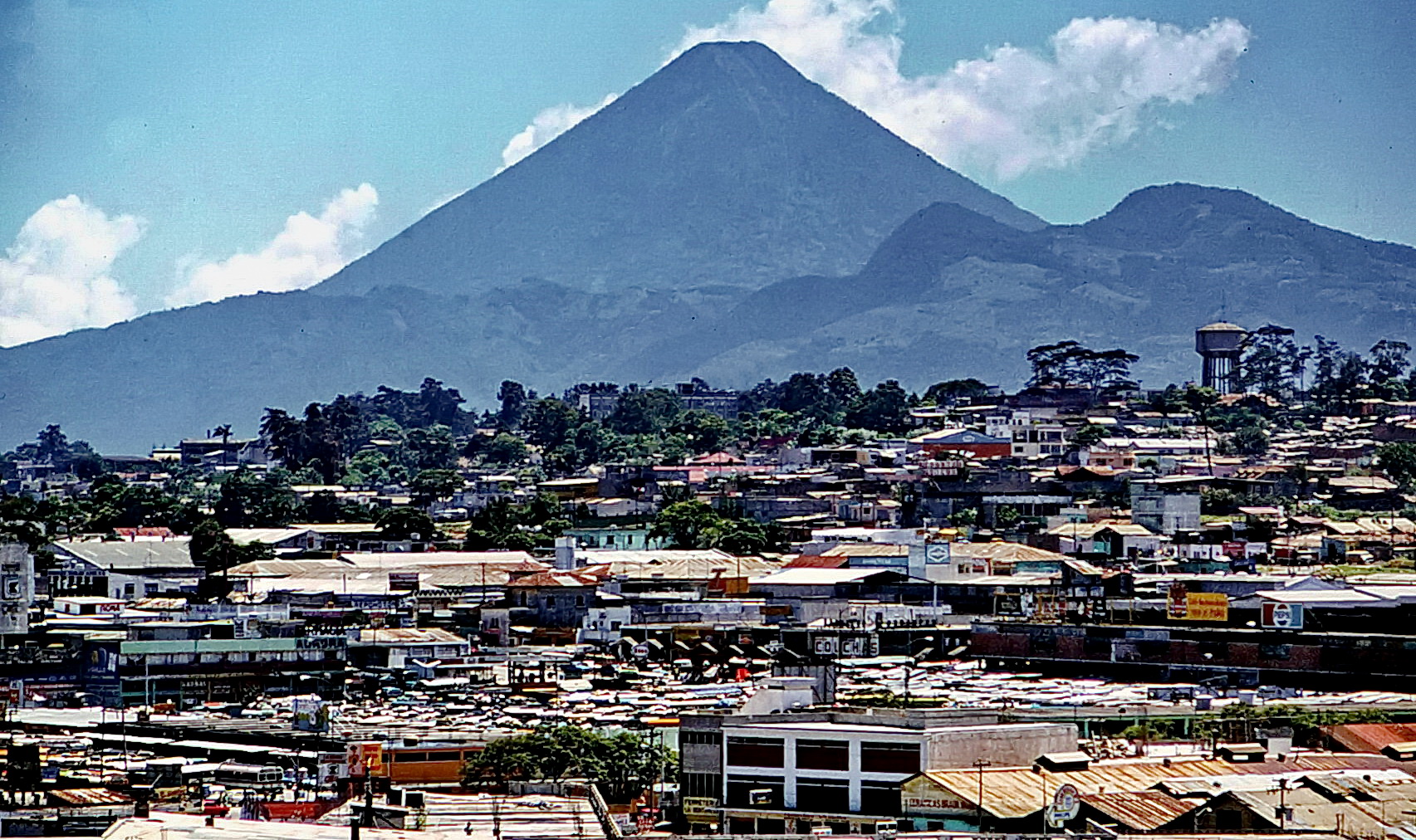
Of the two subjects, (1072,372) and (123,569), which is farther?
(1072,372)

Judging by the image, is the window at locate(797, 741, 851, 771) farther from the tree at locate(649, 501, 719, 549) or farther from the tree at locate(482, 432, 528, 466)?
the tree at locate(482, 432, 528, 466)

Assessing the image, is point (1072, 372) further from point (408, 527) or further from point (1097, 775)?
point (1097, 775)

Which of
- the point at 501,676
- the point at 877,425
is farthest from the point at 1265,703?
the point at 877,425

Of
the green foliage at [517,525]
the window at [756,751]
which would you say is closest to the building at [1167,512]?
the green foliage at [517,525]

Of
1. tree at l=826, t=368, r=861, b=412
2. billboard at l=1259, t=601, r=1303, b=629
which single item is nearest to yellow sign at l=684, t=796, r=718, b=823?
billboard at l=1259, t=601, r=1303, b=629

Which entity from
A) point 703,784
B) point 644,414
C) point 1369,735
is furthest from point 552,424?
point 703,784
